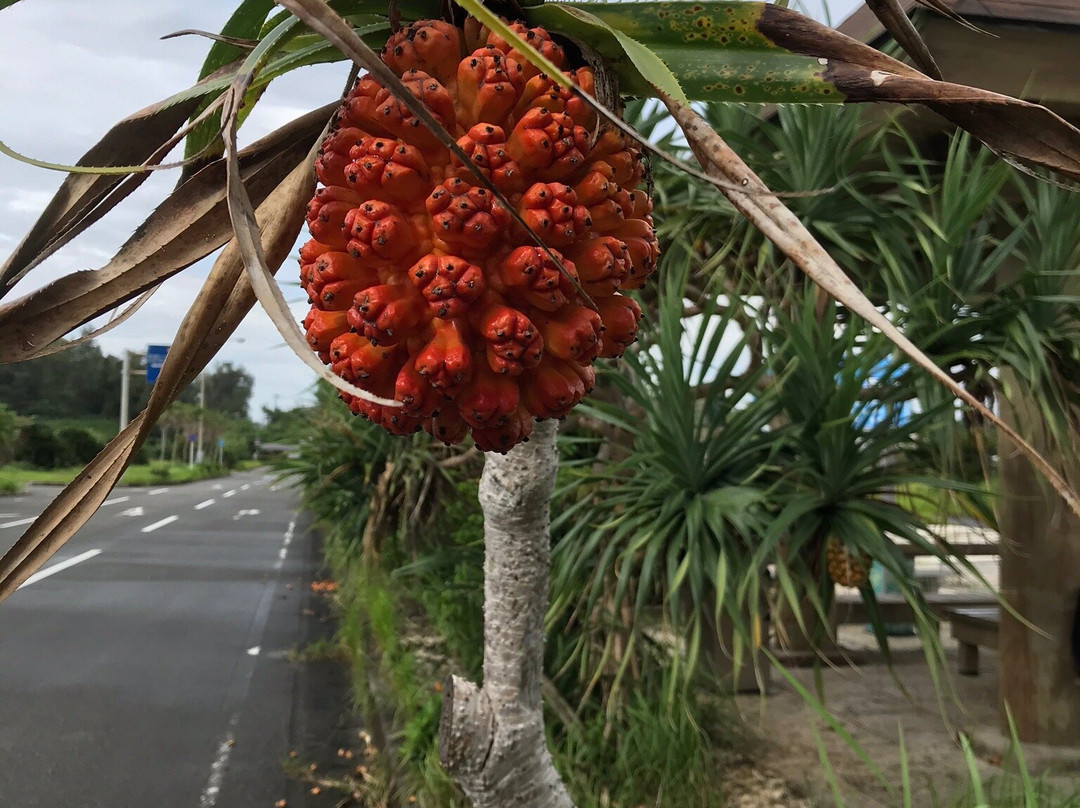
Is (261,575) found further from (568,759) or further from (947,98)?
(947,98)

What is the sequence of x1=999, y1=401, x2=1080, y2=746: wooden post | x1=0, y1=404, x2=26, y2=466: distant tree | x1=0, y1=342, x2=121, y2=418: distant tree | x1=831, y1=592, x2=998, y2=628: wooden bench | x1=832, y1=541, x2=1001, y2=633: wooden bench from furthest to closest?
x1=0, y1=404, x2=26, y2=466: distant tree, x1=0, y1=342, x2=121, y2=418: distant tree, x1=831, y1=592, x2=998, y2=628: wooden bench, x1=999, y1=401, x2=1080, y2=746: wooden post, x1=832, y1=541, x2=1001, y2=633: wooden bench

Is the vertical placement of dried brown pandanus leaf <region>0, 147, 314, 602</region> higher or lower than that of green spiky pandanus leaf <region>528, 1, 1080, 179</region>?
lower

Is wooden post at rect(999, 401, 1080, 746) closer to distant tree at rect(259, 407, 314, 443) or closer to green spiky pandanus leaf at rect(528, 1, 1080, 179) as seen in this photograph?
green spiky pandanus leaf at rect(528, 1, 1080, 179)

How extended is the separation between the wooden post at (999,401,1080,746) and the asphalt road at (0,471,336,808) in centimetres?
430

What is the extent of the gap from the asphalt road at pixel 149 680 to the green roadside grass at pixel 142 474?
168 centimetres

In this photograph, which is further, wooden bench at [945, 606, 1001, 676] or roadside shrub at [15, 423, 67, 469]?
roadside shrub at [15, 423, 67, 469]

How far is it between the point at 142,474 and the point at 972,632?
1079 inches

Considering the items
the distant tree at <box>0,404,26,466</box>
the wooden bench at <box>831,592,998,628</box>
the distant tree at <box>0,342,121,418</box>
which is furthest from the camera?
the distant tree at <box>0,404,26,466</box>

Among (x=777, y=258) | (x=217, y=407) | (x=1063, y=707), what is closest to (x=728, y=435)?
(x=777, y=258)

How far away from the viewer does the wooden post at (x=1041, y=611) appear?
13.5 feet

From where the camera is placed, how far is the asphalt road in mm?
5396

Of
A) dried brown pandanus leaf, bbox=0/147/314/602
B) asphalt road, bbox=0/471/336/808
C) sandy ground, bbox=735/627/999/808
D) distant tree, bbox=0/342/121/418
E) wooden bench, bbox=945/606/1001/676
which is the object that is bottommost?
asphalt road, bbox=0/471/336/808

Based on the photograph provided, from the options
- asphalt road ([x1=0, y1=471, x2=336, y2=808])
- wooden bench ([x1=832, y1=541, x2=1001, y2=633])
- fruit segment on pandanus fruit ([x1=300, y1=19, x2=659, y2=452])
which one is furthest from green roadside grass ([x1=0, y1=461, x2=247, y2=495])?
wooden bench ([x1=832, y1=541, x2=1001, y2=633])

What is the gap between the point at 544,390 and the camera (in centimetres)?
61
